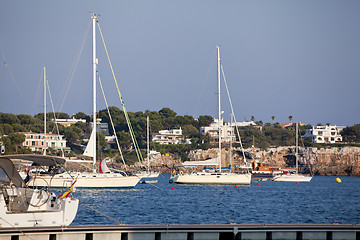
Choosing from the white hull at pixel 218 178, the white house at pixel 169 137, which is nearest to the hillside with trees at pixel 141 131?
the white house at pixel 169 137

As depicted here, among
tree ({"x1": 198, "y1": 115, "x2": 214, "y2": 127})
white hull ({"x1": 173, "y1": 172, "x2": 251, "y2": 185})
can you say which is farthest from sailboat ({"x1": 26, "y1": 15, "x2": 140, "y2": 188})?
tree ({"x1": 198, "y1": 115, "x2": 214, "y2": 127})

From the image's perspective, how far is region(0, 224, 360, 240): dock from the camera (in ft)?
58.3

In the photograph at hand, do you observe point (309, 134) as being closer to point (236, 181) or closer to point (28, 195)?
point (236, 181)

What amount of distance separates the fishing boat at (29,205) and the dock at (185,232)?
174cm

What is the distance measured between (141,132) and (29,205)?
345 feet

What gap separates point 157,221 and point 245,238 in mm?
Answer: 10475

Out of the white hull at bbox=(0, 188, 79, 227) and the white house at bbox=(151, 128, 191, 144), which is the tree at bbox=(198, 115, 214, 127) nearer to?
the white house at bbox=(151, 128, 191, 144)

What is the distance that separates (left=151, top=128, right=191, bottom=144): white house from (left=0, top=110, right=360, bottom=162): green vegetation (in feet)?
6.40

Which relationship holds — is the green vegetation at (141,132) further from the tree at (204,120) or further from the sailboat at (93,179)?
the sailboat at (93,179)

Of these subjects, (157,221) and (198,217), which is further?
(198,217)

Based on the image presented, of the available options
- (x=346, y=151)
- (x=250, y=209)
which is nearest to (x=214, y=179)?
(x=250, y=209)

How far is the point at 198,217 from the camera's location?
1208 inches

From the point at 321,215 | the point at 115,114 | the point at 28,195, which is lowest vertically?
the point at 321,215

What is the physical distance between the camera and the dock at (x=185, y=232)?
17781 millimetres
